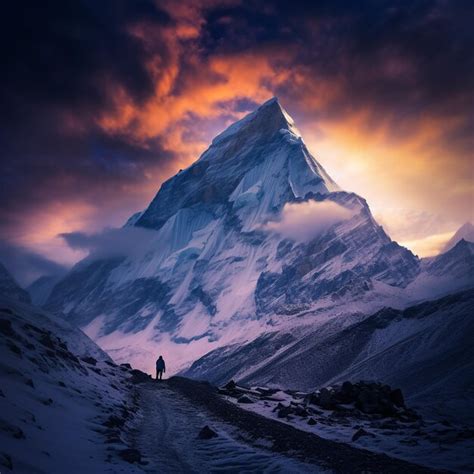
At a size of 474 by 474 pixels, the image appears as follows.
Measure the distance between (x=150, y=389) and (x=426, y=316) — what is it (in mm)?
107861

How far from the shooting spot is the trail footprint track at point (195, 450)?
12.5 metres

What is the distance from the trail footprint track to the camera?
12523 millimetres

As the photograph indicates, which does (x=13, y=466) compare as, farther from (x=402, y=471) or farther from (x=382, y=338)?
(x=382, y=338)

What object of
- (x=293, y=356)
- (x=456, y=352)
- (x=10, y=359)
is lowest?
(x=10, y=359)

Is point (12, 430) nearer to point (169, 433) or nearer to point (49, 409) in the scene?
point (49, 409)

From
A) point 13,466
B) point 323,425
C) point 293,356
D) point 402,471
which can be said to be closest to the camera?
point 13,466

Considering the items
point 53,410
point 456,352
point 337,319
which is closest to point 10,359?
point 53,410

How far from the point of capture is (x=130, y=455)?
12305 mm

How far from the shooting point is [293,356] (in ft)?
423

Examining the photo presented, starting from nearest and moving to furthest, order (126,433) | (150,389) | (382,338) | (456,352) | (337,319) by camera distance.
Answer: (126,433) → (150,389) → (456,352) → (382,338) → (337,319)

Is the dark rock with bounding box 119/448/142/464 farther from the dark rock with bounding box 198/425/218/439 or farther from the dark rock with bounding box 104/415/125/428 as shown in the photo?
the dark rock with bounding box 198/425/218/439

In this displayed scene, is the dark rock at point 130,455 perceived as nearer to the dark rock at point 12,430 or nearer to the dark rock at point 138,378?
the dark rock at point 12,430

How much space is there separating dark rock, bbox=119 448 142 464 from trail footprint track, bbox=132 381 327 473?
14.9 inches

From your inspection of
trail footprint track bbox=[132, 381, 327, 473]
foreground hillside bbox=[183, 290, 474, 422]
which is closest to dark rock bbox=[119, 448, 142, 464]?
trail footprint track bbox=[132, 381, 327, 473]
